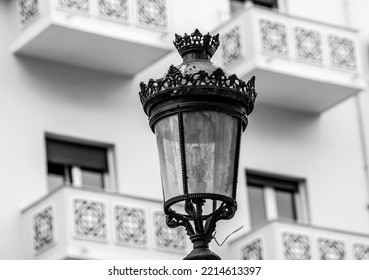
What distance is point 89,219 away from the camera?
75.9 ft

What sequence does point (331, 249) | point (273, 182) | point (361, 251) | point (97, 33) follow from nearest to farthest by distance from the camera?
point (97, 33)
point (331, 249)
point (361, 251)
point (273, 182)

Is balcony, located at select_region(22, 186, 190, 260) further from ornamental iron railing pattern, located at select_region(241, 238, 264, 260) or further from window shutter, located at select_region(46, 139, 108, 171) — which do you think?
ornamental iron railing pattern, located at select_region(241, 238, 264, 260)

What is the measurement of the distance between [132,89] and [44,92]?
5.37 ft

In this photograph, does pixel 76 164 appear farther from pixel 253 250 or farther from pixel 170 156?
pixel 170 156

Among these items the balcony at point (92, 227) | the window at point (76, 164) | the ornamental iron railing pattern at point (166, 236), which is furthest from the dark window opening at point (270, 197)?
the balcony at point (92, 227)

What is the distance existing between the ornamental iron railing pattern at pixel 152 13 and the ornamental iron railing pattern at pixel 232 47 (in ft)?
4.36

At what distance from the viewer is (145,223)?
23.8m

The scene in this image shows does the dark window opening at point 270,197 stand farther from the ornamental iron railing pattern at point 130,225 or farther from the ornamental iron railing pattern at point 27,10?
the ornamental iron railing pattern at point 27,10

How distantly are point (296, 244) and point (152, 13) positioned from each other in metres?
4.17

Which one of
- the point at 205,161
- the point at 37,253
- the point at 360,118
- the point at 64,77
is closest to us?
the point at 205,161

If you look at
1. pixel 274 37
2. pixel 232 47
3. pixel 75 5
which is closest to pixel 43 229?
pixel 75 5

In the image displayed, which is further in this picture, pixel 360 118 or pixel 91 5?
pixel 360 118

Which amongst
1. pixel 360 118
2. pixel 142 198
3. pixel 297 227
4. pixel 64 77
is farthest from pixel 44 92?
pixel 360 118
